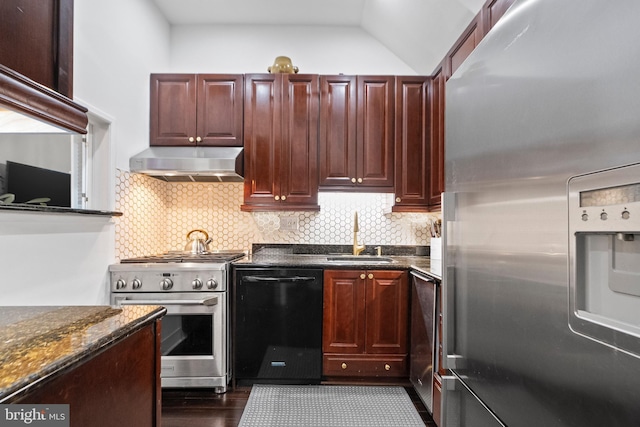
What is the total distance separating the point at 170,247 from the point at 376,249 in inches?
73.0

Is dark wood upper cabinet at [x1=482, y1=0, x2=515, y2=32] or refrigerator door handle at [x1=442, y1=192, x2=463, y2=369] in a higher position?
dark wood upper cabinet at [x1=482, y1=0, x2=515, y2=32]

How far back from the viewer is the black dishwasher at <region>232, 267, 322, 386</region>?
2.47 meters

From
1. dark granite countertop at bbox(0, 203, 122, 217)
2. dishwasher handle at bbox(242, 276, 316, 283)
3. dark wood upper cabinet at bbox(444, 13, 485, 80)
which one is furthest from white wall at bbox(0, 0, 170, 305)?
dark wood upper cabinet at bbox(444, 13, 485, 80)

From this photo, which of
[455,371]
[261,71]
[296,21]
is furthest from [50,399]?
[296,21]

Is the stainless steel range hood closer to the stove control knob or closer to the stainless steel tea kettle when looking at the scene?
the stainless steel tea kettle

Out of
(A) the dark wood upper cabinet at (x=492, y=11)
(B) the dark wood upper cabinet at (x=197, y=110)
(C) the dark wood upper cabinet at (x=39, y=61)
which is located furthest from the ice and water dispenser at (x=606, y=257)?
(B) the dark wood upper cabinet at (x=197, y=110)

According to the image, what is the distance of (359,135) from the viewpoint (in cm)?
284

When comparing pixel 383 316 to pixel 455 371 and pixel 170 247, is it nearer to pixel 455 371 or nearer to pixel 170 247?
pixel 455 371

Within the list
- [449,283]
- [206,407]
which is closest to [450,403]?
[449,283]

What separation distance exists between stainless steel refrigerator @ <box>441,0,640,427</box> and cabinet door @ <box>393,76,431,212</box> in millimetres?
1887

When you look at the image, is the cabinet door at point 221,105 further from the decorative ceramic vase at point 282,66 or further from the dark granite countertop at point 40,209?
the dark granite countertop at point 40,209

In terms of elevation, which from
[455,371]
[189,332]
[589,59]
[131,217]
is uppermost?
[589,59]

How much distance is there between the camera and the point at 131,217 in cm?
253

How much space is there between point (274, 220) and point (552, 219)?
2.63 m
